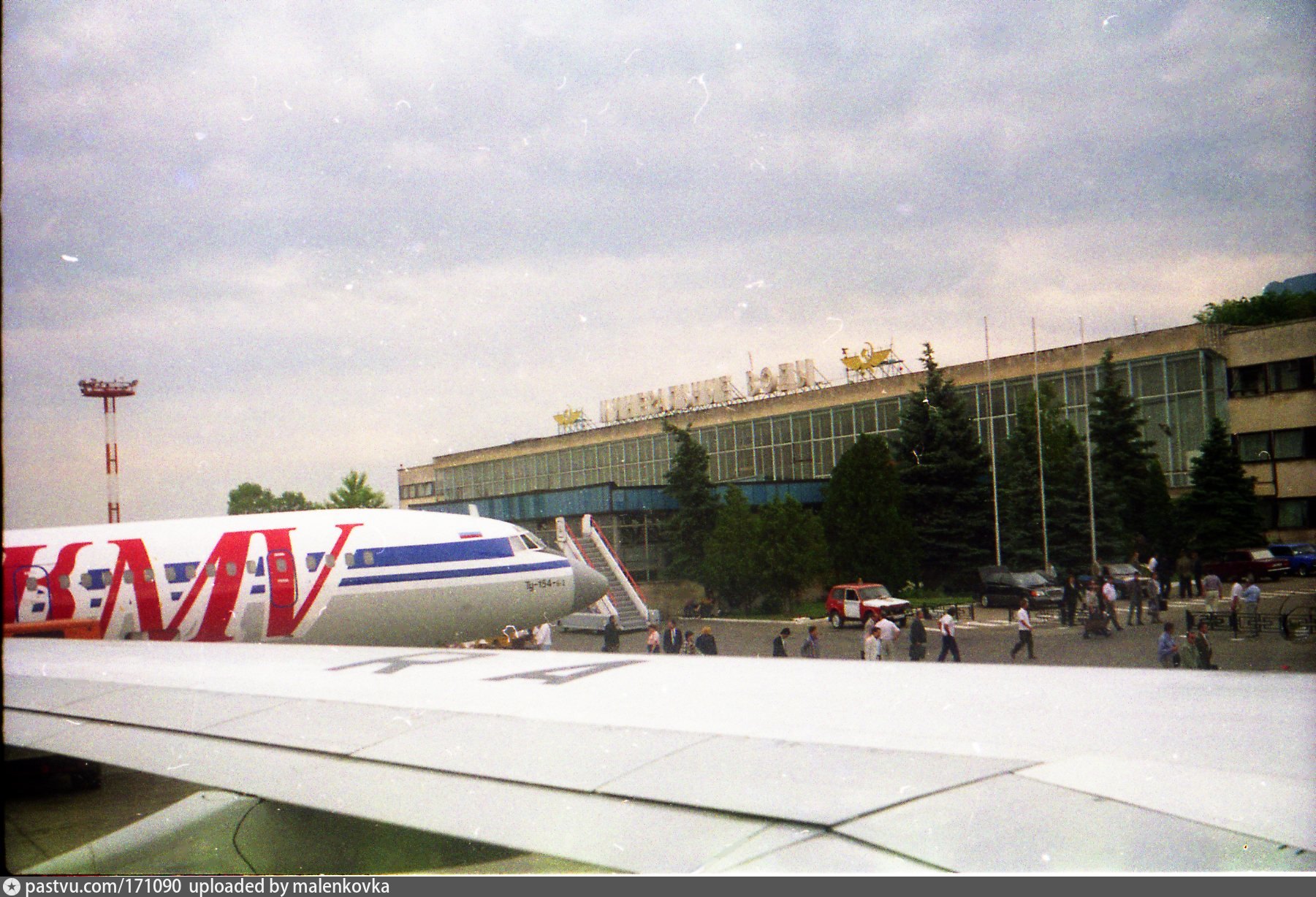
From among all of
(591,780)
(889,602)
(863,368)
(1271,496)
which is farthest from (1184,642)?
(591,780)

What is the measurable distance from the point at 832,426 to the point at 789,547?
6.64 ft

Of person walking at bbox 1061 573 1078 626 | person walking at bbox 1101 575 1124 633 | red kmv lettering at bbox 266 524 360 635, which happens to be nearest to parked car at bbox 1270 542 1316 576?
person walking at bbox 1101 575 1124 633

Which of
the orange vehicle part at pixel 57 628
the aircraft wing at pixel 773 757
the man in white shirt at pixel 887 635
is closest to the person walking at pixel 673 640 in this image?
the man in white shirt at pixel 887 635

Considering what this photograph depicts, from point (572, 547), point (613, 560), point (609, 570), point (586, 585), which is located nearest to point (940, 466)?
point (613, 560)

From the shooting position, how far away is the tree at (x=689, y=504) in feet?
45.9

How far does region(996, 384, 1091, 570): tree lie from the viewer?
11.4 m

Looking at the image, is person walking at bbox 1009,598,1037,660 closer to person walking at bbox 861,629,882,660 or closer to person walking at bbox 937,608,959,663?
person walking at bbox 937,608,959,663

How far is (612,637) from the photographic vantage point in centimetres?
1579

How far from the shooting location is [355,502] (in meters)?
11.8

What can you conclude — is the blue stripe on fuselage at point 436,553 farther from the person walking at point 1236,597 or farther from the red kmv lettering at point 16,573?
the person walking at point 1236,597

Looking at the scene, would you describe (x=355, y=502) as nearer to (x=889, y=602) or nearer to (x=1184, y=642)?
(x=889, y=602)

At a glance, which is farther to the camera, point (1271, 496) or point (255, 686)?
point (1271, 496)
